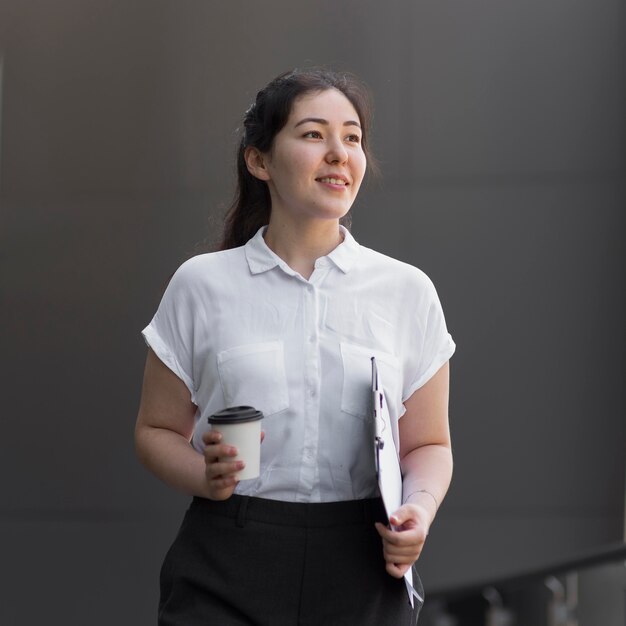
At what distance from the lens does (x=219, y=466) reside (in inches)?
79.7

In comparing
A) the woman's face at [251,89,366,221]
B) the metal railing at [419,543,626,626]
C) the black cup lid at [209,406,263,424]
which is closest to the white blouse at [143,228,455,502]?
the woman's face at [251,89,366,221]

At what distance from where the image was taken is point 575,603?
1528 mm

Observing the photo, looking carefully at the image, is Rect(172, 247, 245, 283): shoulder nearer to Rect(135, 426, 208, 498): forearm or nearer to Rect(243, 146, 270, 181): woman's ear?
Rect(243, 146, 270, 181): woman's ear

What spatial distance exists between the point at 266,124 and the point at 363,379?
651 millimetres

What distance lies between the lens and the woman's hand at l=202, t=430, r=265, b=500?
201cm

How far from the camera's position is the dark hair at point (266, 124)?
97.3 inches

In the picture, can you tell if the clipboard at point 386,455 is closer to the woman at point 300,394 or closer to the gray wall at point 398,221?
the woman at point 300,394

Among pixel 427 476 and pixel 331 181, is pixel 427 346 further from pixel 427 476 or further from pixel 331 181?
pixel 331 181

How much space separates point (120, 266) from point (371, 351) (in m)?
2.28

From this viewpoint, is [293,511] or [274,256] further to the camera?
[274,256]

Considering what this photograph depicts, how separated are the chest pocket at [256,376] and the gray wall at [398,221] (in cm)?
215

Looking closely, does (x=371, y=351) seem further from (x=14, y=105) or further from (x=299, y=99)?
(x=14, y=105)

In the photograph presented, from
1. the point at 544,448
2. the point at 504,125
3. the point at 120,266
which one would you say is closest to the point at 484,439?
the point at 544,448

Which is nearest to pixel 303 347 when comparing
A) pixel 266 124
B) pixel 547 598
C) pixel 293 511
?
pixel 293 511
